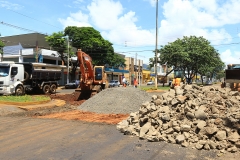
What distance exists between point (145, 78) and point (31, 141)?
273 feet

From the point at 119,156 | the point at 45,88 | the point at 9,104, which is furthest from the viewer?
the point at 45,88

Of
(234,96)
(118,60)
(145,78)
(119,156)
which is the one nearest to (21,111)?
(119,156)

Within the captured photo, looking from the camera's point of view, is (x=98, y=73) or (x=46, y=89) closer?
(x=98, y=73)

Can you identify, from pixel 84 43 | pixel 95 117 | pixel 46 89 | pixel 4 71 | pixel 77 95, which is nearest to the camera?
A: pixel 95 117

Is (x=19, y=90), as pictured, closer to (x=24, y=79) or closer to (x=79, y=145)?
(x=24, y=79)

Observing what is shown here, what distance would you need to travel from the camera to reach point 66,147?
258 inches

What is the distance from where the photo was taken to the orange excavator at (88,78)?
58.7 feet

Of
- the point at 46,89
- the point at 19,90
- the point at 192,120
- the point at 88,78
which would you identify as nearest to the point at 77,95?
the point at 88,78

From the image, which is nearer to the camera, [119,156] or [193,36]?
[119,156]

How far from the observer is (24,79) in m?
20.6

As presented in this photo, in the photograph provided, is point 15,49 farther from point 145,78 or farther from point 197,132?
point 145,78

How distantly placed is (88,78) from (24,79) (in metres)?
6.20

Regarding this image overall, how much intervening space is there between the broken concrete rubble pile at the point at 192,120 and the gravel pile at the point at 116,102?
13.4 feet

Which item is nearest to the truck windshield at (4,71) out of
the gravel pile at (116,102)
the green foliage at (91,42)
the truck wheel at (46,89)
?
the truck wheel at (46,89)
